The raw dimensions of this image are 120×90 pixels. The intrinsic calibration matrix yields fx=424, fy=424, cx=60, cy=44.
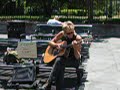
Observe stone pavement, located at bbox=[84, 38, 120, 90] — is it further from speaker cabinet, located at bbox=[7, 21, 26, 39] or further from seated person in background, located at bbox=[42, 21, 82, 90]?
speaker cabinet, located at bbox=[7, 21, 26, 39]

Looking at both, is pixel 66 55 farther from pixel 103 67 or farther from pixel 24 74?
pixel 103 67

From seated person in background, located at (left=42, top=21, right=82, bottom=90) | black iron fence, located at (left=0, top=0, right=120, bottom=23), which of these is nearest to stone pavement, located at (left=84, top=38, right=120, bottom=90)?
seated person in background, located at (left=42, top=21, right=82, bottom=90)

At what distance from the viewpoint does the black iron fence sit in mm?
21016

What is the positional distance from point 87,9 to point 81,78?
11.4m

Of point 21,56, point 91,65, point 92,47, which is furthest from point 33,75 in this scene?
point 92,47

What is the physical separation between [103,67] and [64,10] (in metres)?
10.3

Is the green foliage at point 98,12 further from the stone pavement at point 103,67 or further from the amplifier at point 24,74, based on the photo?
the amplifier at point 24,74

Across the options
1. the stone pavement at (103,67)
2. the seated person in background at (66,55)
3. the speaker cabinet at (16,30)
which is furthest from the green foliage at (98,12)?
the seated person in background at (66,55)

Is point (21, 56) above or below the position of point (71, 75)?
above

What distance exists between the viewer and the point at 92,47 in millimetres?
16125

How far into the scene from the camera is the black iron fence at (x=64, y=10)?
68.9 feet

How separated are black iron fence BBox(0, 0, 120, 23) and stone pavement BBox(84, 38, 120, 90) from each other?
157 inches

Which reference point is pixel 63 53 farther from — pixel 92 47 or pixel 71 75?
pixel 92 47

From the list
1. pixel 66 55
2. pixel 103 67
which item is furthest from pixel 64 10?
pixel 66 55
